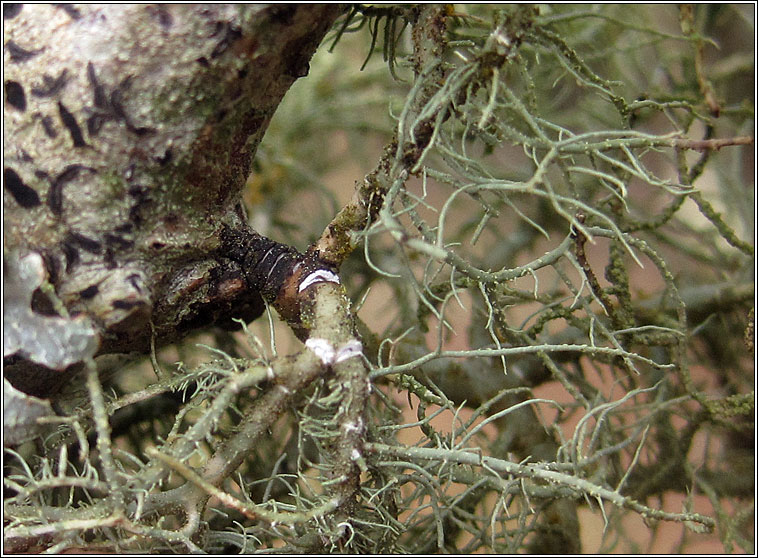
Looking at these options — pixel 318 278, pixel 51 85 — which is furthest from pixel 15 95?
pixel 318 278

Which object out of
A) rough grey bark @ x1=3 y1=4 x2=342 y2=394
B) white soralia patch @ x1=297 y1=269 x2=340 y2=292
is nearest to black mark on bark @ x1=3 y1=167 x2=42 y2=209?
rough grey bark @ x1=3 y1=4 x2=342 y2=394

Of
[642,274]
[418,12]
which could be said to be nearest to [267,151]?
[418,12]

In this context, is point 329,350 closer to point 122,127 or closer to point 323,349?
point 323,349

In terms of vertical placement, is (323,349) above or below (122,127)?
below

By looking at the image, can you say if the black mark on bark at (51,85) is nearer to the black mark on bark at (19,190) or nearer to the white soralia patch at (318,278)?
the black mark on bark at (19,190)

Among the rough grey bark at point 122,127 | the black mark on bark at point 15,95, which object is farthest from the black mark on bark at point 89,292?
the black mark on bark at point 15,95

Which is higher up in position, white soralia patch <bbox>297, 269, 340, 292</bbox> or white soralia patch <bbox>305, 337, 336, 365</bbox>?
white soralia patch <bbox>297, 269, 340, 292</bbox>

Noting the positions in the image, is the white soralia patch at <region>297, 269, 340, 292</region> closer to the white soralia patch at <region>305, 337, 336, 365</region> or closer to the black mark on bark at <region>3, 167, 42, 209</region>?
the white soralia patch at <region>305, 337, 336, 365</region>

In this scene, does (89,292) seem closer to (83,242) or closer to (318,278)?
(83,242)
